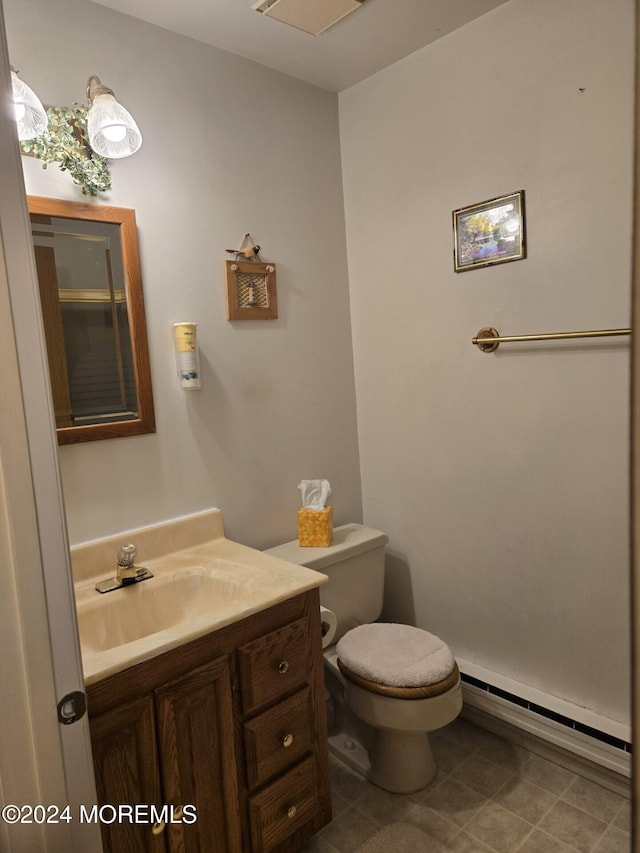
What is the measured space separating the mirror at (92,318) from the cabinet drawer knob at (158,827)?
0.92m

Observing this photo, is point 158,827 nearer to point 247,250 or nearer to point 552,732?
point 552,732

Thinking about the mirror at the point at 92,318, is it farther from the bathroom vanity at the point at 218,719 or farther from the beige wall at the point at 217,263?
the bathroom vanity at the point at 218,719

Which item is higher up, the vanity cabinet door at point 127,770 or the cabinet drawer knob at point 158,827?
the vanity cabinet door at point 127,770

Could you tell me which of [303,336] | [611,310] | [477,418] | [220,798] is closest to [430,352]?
[477,418]

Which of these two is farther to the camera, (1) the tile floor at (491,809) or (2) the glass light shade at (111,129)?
(1) the tile floor at (491,809)

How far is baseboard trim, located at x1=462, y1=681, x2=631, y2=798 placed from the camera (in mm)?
1646

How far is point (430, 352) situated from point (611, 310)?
62 centimetres

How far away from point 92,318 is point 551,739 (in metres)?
1.89

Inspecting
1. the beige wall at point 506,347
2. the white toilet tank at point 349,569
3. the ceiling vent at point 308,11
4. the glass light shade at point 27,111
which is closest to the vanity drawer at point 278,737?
the white toilet tank at point 349,569

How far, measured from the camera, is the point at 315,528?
6.39 ft

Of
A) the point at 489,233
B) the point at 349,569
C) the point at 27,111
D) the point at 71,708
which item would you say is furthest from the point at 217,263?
the point at 71,708

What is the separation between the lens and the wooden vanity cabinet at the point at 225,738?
1123 millimetres

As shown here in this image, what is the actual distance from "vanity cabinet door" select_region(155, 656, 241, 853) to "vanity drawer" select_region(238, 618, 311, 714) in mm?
54

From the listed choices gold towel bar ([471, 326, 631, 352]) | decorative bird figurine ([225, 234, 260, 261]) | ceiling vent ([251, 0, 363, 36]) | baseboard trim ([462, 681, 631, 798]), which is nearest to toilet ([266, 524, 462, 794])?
baseboard trim ([462, 681, 631, 798])
